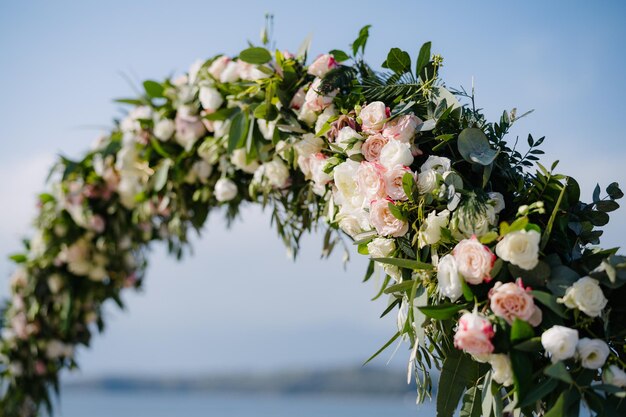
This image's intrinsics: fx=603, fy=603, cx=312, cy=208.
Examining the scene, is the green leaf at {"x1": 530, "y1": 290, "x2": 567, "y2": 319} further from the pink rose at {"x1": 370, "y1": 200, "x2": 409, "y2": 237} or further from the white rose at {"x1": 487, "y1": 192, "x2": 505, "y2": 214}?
the pink rose at {"x1": 370, "y1": 200, "x2": 409, "y2": 237}

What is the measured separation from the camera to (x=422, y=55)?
5.49 ft

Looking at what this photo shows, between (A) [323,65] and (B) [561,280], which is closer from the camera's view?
(B) [561,280]

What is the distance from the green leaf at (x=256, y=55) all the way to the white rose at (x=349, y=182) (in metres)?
0.55

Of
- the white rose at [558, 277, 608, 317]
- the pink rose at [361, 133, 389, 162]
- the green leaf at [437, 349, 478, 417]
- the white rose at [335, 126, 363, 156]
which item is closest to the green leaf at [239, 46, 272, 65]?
the white rose at [335, 126, 363, 156]

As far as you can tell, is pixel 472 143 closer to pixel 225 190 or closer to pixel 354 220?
pixel 354 220

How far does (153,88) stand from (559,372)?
208 cm

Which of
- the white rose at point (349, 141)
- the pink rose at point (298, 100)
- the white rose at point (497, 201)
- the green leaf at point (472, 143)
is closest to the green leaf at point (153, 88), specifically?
the pink rose at point (298, 100)

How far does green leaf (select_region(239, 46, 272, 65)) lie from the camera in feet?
6.42

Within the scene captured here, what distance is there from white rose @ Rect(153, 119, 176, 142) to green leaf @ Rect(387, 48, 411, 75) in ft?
3.85

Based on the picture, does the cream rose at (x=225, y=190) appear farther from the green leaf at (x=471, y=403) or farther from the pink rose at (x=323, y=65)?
the green leaf at (x=471, y=403)

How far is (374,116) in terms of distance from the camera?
1.63 m

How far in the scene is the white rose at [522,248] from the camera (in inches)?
48.7

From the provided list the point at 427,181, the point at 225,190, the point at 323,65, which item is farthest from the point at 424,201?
the point at 225,190

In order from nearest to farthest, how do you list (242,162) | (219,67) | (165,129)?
(242,162) → (219,67) → (165,129)
